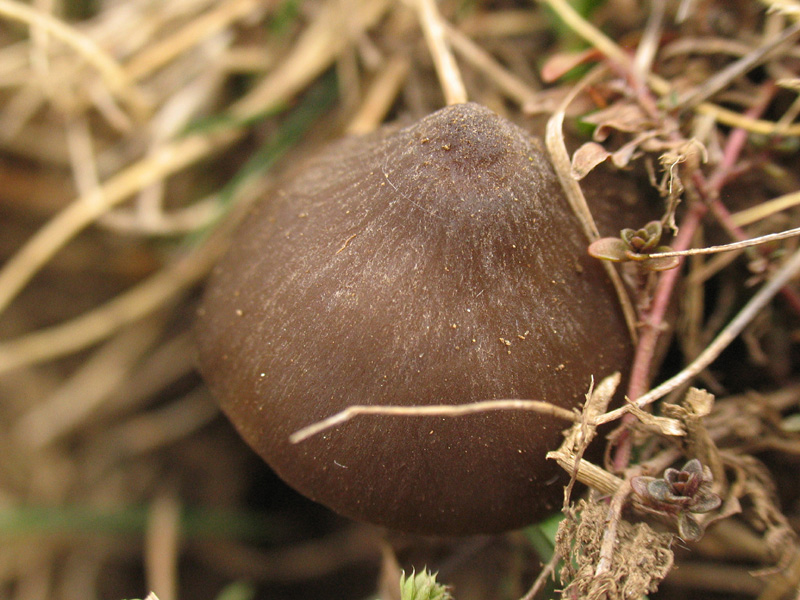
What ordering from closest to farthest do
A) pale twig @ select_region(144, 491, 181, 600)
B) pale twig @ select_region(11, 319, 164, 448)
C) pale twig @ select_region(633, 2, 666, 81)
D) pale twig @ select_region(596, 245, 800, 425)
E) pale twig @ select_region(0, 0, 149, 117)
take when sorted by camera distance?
pale twig @ select_region(596, 245, 800, 425), pale twig @ select_region(633, 2, 666, 81), pale twig @ select_region(0, 0, 149, 117), pale twig @ select_region(144, 491, 181, 600), pale twig @ select_region(11, 319, 164, 448)

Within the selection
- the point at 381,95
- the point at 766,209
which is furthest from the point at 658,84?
the point at 381,95

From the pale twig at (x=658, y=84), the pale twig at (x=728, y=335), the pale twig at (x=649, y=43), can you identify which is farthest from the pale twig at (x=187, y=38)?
the pale twig at (x=728, y=335)

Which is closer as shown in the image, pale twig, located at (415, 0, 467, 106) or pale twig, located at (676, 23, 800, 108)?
pale twig, located at (676, 23, 800, 108)

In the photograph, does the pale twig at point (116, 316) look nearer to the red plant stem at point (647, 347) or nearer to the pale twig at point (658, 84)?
the pale twig at point (658, 84)

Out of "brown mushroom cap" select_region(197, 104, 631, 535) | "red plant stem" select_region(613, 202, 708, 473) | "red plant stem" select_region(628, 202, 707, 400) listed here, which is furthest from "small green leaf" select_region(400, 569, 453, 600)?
"red plant stem" select_region(628, 202, 707, 400)

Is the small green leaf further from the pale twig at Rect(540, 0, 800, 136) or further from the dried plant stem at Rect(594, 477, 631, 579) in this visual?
the pale twig at Rect(540, 0, 800, 136)

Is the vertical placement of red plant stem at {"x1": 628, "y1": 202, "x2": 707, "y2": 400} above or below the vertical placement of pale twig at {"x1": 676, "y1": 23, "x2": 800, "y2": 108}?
below

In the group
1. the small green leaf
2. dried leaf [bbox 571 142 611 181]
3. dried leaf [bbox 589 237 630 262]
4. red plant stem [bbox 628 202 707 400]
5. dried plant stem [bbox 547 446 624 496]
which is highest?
dried leaf [bbox 571 142 611 181]
